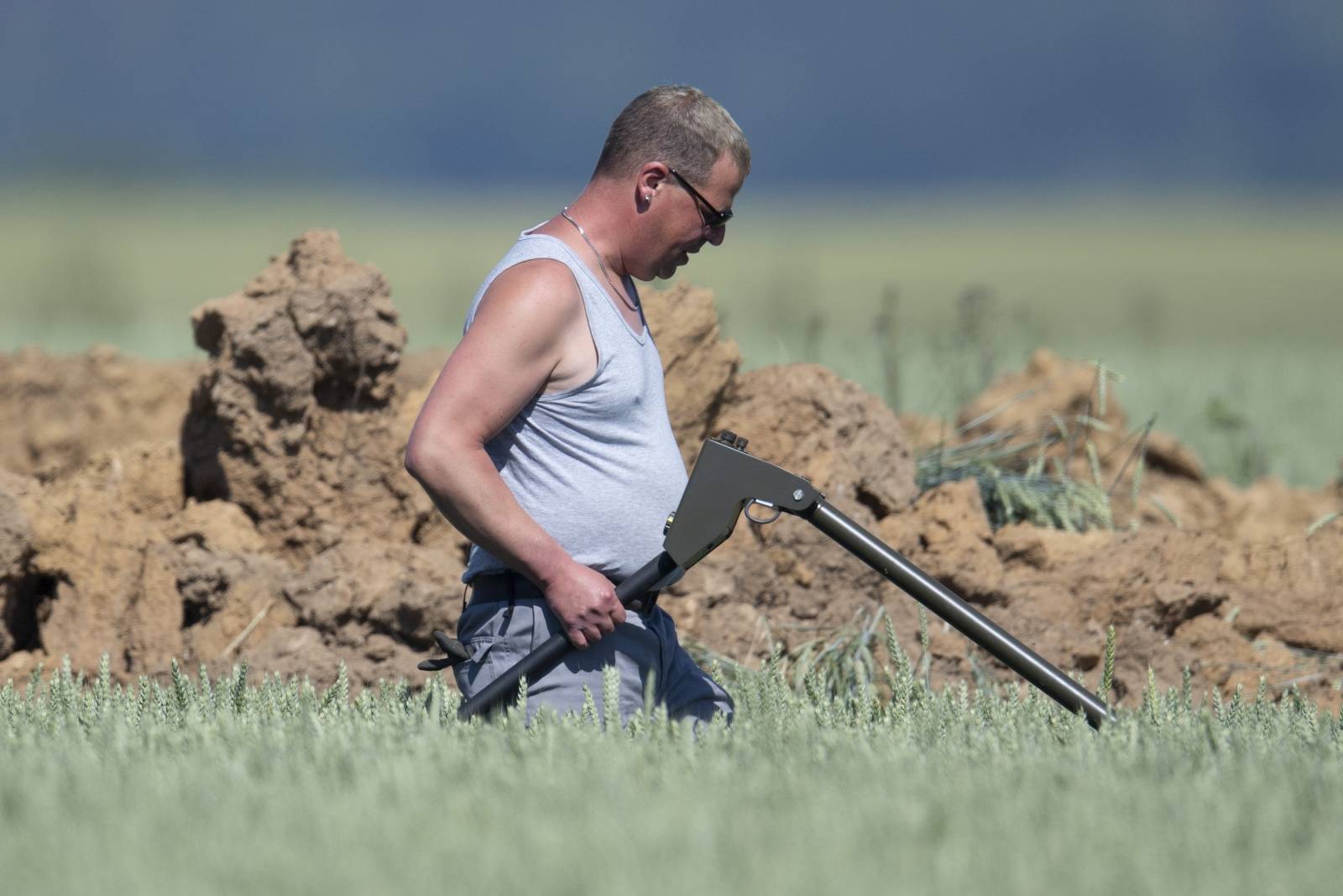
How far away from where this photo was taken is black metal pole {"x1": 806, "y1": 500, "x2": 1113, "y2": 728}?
3.52 meters

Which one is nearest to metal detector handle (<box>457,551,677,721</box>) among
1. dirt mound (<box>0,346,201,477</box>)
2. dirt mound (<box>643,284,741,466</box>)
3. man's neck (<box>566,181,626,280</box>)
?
man's neck (<box>566,181,626,280</box>)

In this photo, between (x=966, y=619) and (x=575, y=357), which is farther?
(x=966, y=619)

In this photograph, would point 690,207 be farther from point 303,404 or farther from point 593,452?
point 303,404

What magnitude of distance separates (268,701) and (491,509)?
1098 mm

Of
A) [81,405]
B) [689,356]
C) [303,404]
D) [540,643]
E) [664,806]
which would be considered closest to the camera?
[664,806]

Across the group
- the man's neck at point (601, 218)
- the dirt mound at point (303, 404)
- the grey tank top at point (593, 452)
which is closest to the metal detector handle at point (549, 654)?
the grey tank top at point (593, 452)

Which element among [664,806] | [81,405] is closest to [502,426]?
[664,806]

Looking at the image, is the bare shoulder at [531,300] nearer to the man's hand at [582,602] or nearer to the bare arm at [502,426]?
the bare arm at [502,426]

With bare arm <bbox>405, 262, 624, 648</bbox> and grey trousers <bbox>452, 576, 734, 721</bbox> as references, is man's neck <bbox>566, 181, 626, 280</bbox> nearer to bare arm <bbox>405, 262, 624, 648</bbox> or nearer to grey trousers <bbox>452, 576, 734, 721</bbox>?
bare arm <bbox>405, 262, 624, 648</bbox>

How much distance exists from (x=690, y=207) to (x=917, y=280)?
49.4 metres

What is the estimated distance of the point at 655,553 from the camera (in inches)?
140

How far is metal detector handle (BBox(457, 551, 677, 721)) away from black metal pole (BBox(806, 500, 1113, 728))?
41 cm

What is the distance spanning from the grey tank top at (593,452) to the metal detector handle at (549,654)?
0.34 feet

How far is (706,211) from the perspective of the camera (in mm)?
3541
